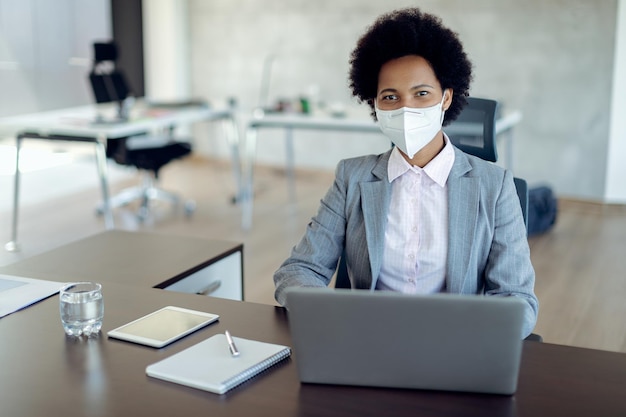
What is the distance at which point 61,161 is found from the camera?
7262 mm

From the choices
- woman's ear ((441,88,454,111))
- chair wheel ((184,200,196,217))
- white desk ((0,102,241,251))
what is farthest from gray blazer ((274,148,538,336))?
chair wheel ((184,200,196,217))

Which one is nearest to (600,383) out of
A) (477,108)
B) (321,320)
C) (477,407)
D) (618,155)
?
(477,407)

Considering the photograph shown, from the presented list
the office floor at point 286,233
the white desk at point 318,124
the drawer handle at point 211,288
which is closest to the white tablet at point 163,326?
the drawer handle at point 211,288

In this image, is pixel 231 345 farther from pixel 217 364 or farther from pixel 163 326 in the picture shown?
pixel 163 326

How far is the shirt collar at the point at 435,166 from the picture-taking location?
1937 mm

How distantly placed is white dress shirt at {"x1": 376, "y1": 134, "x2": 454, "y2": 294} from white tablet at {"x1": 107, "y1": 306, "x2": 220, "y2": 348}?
460 millimetres

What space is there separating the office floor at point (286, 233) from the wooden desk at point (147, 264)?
4.38 ft

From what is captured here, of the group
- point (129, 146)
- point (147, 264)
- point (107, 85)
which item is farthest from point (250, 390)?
point (107, 85)

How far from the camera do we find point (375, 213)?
1.95m

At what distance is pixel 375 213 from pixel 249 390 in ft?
2.21

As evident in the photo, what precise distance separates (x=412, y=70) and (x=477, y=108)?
367 mm

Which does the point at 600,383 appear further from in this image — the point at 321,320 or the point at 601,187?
the point at 601,187

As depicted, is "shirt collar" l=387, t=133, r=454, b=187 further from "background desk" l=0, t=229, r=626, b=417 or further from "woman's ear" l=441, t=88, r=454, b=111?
"background desk" l=0, t=229, r=626, b=417

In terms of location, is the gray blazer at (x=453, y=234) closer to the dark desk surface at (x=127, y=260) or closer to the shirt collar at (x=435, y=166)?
the shirt collar at (x=435, y=166)
